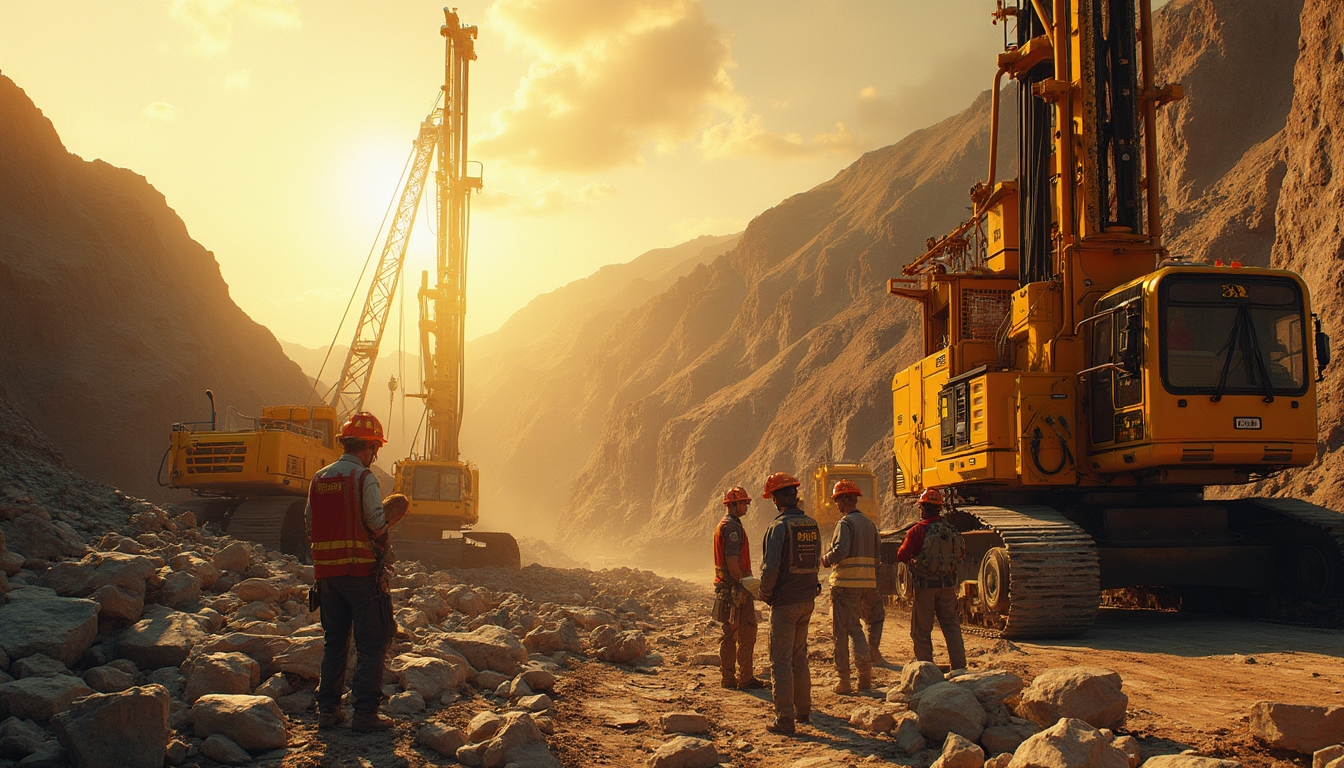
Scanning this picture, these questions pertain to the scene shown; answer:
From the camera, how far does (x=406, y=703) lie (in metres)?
6.69

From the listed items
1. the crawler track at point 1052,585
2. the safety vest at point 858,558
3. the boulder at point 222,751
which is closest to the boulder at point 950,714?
the safety vest at point 858,558

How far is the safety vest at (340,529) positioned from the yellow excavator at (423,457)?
46.9ft

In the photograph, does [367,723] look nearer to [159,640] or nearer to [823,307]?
[159,640]

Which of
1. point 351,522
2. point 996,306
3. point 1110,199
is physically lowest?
point 351,522

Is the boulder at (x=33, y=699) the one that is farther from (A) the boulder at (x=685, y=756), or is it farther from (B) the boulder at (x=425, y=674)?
(A) the boulder at (x=685, y=756)

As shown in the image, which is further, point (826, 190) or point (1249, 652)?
point (826, 190)

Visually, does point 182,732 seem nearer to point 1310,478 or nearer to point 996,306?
point 996,306

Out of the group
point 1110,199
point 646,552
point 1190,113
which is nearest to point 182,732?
point 1110,199

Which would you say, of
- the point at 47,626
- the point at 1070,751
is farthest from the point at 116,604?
the point at 1070,751

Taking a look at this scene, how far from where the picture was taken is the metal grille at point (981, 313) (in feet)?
46.8

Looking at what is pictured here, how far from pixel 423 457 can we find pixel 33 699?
79.2ft

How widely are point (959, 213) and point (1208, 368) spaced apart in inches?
2231

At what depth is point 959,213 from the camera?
63.8m

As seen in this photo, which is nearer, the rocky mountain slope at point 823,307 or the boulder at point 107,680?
the boulder at point 107,680
